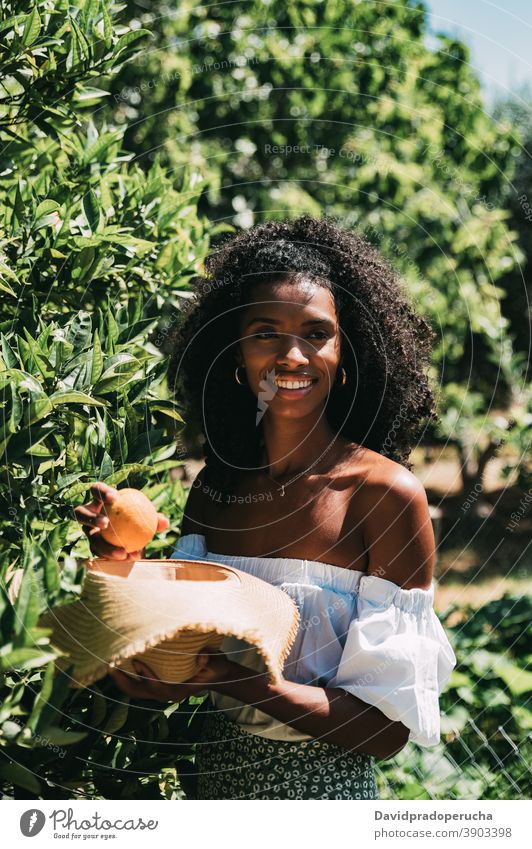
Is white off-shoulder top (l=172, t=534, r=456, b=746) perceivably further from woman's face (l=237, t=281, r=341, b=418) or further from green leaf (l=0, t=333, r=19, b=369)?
green leaf (l=0, t=333, r=19, b=369)

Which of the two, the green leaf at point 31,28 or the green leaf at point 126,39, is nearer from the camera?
the green leaf at point 31,28

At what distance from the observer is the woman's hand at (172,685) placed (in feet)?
4.67

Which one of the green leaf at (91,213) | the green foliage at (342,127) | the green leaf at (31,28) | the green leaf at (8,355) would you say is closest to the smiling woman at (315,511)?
the green leaf at (91,213)

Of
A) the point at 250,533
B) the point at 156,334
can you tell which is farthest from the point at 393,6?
the point at 250,533

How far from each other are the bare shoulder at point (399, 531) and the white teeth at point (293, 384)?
21 centimetres

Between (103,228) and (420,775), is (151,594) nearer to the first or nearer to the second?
(103,228)

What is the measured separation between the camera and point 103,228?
1.85 meters

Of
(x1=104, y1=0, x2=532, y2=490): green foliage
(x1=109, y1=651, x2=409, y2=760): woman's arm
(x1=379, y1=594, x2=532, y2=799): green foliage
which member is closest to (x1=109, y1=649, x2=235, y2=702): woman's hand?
(x1=109, y1=651, x2=409, y2=760): woman's arm

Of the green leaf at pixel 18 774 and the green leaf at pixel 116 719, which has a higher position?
the green leaf at pixel 18 774

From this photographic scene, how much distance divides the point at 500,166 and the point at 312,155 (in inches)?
51.5

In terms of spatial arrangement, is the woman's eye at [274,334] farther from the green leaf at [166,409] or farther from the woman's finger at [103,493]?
the woman's finger at [103,493]

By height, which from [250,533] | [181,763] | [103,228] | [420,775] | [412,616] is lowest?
[420,775]

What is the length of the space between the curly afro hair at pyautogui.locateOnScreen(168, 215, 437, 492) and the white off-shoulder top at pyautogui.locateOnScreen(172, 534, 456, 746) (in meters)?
0.31

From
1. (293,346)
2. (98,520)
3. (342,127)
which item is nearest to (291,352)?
(293,346)
